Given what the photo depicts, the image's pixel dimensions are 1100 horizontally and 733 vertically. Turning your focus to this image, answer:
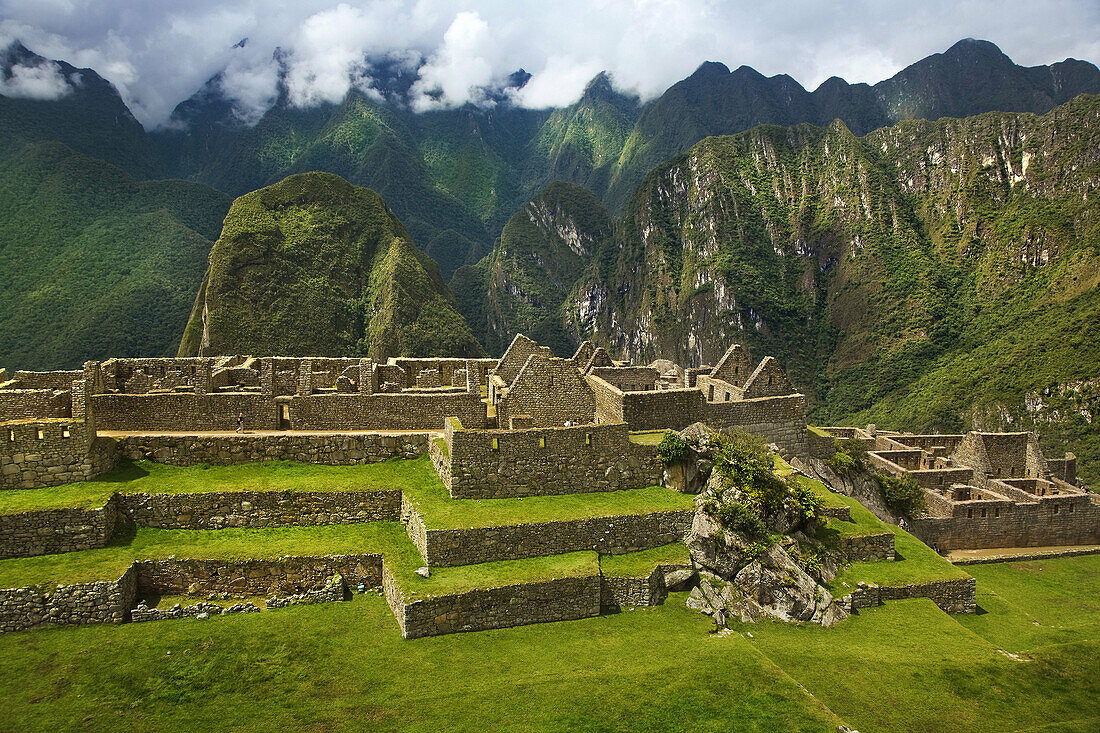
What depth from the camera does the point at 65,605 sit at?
40.2 ft

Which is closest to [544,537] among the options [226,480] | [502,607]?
[502,607]

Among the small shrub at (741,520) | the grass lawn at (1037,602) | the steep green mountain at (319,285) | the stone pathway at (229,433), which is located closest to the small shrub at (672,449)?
the small shrub at (741,520)

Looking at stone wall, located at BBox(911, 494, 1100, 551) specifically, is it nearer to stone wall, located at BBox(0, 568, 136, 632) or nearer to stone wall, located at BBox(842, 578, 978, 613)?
stone wall, located at BBox(842, 578, 978, 613)

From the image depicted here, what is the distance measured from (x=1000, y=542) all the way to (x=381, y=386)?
82.4 ft

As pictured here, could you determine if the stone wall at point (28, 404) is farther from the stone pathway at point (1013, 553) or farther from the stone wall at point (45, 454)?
the stone pathway at point (1013, 553)

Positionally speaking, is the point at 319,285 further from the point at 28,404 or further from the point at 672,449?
the point at 672,449

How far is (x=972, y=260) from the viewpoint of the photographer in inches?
5551

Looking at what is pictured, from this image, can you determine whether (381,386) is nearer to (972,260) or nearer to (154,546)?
(154,546)

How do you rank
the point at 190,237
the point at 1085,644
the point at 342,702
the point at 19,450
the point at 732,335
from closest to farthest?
the point at 342,702 → the point at 19,450 → the point at 1085,644 → the point at 190,237 → the point at 732,335

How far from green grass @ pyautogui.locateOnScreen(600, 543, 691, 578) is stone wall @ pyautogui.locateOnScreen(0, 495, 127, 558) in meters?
9.91

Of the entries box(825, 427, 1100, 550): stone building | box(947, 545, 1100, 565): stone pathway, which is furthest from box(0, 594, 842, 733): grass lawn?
box(947, 545, 1100, 565): stone pathway

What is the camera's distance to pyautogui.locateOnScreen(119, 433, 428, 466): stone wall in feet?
53.9

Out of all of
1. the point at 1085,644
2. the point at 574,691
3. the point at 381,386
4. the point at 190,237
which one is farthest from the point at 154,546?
the point at 190,237

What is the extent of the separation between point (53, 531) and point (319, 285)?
105 m
